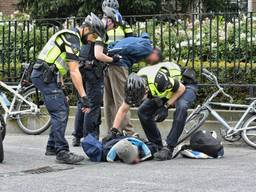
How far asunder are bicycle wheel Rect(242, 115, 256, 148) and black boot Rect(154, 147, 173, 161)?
1.31m

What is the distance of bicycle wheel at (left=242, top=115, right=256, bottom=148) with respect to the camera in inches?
339

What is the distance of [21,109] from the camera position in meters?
10.2

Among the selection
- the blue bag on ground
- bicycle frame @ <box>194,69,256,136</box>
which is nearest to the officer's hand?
the blue bag on ground

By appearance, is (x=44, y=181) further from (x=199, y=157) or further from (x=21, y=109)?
(x=21, y=109)

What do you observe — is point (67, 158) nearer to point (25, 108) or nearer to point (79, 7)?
point (25, 108)

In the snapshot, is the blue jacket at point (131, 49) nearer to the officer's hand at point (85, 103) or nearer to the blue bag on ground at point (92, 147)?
the officer's hand at point (85, 103)

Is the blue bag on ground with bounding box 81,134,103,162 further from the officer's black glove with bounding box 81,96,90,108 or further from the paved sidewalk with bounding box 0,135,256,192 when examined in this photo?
the officer's black glove with bounding box 81,96,90,108

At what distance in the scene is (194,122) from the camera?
874 cm

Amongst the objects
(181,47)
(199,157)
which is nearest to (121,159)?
(199,157)

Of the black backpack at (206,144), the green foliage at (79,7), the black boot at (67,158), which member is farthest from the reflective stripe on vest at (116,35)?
the green foliage at (79,7)

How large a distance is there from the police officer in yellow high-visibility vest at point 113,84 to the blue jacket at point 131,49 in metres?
0.16

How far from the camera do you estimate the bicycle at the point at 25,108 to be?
10.1 meters

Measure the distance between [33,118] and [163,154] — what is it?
3.08 m

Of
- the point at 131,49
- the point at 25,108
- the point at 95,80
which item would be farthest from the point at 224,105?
the point at 25,108
